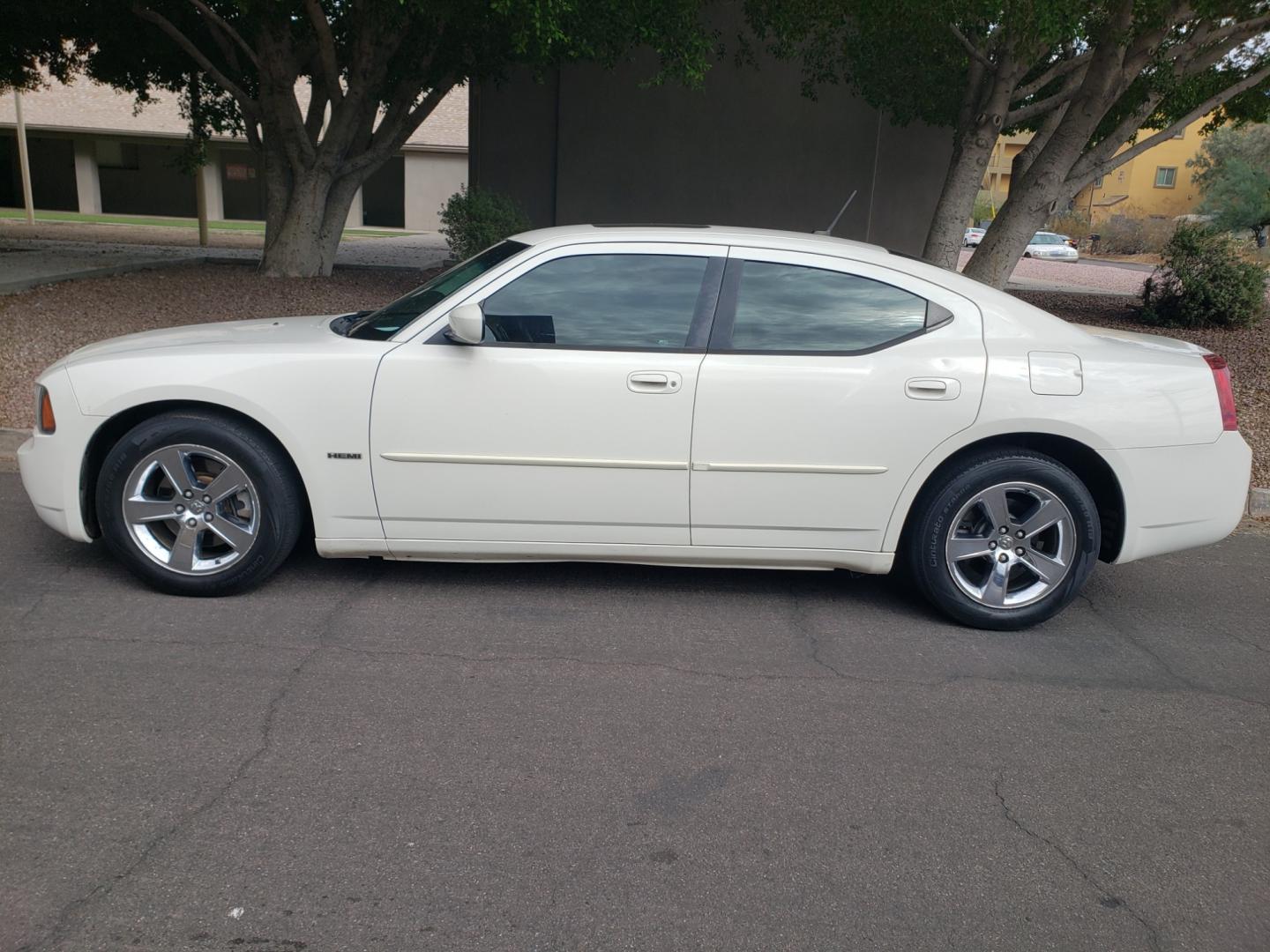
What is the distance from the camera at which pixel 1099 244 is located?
5088 centimetres

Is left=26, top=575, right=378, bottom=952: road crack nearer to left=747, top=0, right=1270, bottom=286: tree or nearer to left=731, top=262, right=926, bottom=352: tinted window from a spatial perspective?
left=731, top=262, right=926, bottom=352: tinted window

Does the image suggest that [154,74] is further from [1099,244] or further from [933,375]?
[1099,244]

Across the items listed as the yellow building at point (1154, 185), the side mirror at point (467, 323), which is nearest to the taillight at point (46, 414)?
the side mirror at point (467, 323)

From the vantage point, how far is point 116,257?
17094 millimetres

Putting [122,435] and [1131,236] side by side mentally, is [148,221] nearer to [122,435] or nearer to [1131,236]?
[122,435]

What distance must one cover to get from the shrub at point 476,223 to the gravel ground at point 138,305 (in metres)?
0.91

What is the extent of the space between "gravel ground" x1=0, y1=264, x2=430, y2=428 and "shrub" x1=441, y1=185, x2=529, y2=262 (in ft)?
3.00

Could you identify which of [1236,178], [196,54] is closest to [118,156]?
[196,54]

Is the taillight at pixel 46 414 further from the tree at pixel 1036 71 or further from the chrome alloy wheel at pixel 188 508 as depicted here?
the tree at pixel 1036 71

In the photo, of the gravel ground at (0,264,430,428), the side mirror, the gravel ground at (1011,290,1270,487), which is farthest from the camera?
the gravel ground at (0,264,430,428)

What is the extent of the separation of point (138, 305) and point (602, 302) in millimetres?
8877

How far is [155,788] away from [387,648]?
1.19m

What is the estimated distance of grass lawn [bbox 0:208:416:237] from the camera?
102 feet

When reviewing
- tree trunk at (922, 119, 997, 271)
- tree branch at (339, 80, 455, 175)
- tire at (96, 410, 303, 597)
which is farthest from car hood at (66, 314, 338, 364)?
tree branch at (339, 80, 455, 175)
